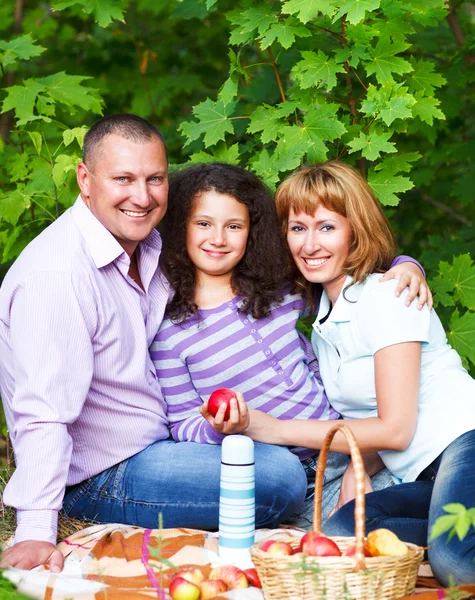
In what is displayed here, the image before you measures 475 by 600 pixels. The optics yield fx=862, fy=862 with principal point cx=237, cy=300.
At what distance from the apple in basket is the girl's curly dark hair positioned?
3.57 ft

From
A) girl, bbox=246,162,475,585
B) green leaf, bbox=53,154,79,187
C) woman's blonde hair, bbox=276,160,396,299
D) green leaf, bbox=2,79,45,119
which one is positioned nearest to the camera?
girl, bbox=246,162,475,585

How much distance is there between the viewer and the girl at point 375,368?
294 cm

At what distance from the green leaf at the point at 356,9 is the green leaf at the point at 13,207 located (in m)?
1.63

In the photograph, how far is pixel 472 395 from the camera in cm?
308

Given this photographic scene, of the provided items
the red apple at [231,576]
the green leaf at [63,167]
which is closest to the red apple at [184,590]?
the red apple at [231,576]

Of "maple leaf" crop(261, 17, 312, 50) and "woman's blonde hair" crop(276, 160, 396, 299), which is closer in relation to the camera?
"woman's blonde hair" crop(276, 160, 396, 299)

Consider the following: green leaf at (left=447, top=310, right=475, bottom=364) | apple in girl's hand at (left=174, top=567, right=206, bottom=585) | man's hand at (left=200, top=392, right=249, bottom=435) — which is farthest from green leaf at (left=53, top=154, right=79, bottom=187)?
apple in girl's hand at (left=174, top=567, right=206, bottom=585)

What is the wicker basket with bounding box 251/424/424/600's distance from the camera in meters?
2.24

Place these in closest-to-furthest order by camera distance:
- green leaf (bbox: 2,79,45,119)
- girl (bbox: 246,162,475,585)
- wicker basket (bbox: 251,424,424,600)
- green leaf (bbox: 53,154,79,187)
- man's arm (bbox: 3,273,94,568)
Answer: wicker basket (bbox: 251,424,424,600) → man's arm (bbox: 3,273,94,568) → girl (bbox: 246,162,475,585) → green leaf (bbox: 53,154,79,187) → green leaf (bbox: 2,79,45,119)

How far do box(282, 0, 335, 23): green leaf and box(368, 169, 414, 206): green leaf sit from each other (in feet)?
2.43

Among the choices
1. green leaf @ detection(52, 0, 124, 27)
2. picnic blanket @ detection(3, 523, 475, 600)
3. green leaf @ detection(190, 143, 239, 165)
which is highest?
green leaf @ detection(52, 0, 124, 27)

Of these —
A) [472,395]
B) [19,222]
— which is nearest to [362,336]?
[472,395]

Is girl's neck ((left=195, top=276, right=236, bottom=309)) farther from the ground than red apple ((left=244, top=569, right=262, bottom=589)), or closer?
farther from the ground

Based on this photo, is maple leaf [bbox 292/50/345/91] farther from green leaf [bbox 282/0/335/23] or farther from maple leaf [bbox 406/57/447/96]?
maple leaf [bbox 406/57/447/96]
